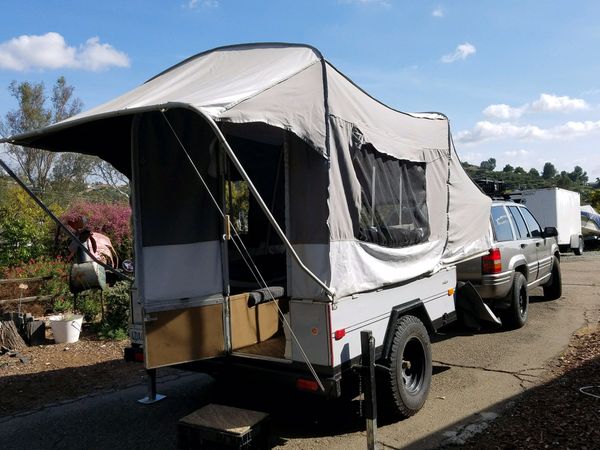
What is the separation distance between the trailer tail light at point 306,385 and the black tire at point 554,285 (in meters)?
7.68

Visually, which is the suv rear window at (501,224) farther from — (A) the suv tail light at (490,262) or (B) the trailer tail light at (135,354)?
(B) the trailer tail light at (135,354)

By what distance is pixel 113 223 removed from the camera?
13.1 metres

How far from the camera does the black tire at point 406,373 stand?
4246 mm

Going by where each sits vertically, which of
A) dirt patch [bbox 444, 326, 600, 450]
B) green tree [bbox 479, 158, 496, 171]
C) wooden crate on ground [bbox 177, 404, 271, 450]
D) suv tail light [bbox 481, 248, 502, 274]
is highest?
green tree [bbox 479, 158, 496, 171]

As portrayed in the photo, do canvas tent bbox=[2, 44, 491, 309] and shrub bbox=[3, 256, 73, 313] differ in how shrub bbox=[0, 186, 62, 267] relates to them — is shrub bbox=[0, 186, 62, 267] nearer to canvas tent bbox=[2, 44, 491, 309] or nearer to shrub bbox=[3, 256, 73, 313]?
shrub bbox=[3, 256, 73, 313]

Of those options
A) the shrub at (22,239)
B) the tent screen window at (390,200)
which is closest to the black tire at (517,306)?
the tent screen window at (390,200)

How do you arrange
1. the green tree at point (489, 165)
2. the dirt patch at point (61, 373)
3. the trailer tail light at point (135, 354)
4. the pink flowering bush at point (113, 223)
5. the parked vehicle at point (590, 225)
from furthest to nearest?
the green tree at point (489, 165) < the parked vehicle at point (590, 225) < the pink flowering bush at point (113, 223) < the dirt patch at point (61, 373) < the trailer tail light at point (135, 354)

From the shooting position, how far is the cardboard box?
430 centimetres

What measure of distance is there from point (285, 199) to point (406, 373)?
206 centimetres

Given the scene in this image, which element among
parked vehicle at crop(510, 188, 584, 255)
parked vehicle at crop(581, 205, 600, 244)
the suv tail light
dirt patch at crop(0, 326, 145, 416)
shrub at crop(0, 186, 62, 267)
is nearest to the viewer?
dirt patch at crop(0, 326, 145, 416)

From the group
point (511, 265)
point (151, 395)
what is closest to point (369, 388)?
point (151, 395)

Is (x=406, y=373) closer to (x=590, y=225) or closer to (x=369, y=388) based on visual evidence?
(x=369, y=388)

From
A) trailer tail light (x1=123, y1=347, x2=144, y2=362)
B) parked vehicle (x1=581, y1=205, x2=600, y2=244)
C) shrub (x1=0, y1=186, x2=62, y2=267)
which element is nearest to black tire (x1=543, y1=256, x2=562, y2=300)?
trailer tail light (x1=123, y1=347, x2=144, y2=362)

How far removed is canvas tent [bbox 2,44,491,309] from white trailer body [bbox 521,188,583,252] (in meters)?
16.7
